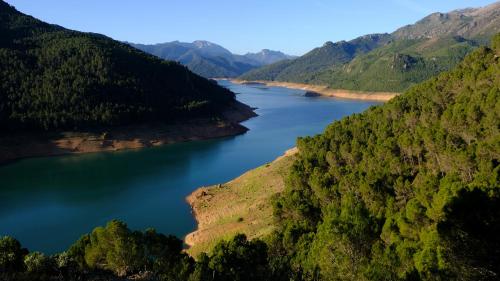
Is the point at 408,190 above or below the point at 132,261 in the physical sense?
above

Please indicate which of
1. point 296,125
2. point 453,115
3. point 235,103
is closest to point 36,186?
point 453,115

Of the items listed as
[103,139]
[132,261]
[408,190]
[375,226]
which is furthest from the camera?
[103,139]

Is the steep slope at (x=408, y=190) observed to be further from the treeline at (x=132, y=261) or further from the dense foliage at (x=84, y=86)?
the dense foliage at (x=84, y=86)

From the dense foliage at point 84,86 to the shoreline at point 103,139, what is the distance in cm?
197

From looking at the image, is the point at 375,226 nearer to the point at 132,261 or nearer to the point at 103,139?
the point at 132,261

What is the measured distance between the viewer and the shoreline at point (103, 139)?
73.2 meters

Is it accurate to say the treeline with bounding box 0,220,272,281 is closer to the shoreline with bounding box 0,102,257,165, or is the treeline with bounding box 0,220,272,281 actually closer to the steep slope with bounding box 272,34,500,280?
the steep slope with bounding box 272,34,500,280

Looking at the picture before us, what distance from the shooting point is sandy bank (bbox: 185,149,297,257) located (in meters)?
36.1

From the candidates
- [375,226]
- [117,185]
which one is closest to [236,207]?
[117,185]

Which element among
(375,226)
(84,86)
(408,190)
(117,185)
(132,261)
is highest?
(84,86)

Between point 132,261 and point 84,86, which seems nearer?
point 132,261

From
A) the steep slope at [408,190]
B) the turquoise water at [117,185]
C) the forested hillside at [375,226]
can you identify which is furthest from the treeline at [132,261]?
the turquoise water at [117,185]

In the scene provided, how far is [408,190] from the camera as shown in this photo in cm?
2850

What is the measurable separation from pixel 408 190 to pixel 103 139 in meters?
61.4
